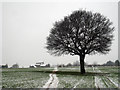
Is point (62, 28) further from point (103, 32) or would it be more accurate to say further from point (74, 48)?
point (103, 32)

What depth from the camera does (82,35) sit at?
95.2 ft

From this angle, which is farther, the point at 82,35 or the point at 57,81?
the point at 82,35

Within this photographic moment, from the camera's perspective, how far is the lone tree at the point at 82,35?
28.6 m

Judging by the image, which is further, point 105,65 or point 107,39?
point 105,65

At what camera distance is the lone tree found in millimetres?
28562

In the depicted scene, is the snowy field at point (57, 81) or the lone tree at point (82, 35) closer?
the snowy field at point (57, 81)

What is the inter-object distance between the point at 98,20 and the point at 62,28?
6173mm

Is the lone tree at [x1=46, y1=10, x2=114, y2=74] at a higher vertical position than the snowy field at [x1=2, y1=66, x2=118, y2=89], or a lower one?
higher

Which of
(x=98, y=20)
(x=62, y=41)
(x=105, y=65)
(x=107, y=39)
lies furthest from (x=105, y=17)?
(x=105, y=65)

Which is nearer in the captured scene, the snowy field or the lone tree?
the snowy field

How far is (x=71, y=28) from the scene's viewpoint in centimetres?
2903

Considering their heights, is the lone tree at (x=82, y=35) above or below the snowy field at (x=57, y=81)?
above

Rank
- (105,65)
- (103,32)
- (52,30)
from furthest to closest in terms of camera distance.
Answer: (105,65) < (52,30) < (103,32)

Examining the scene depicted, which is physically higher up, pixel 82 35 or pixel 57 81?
pixel 82 35
